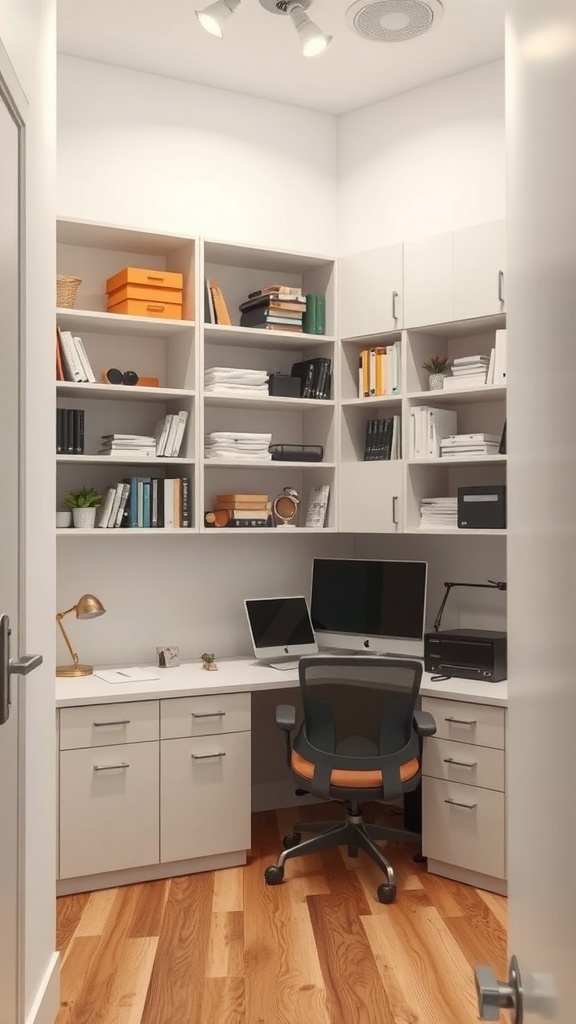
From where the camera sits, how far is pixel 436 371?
4.16 meters

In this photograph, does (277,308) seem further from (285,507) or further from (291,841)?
(291,841)

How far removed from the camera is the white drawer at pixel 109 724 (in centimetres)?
357

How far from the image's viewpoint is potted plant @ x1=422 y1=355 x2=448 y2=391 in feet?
Result: 13.5

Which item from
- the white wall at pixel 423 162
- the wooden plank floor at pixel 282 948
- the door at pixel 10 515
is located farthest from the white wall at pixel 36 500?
the white wall at pixel 423 162

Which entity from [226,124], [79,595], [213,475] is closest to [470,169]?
[226,124]

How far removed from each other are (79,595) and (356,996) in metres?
2.04

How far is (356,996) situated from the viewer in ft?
9.36

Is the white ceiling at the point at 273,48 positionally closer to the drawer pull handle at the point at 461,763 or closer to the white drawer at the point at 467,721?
the white drawer at the point at 467,721

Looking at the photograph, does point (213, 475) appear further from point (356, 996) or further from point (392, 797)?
point (356, 996)

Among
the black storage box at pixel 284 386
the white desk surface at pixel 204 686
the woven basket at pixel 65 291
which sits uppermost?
the woven basket at pixel 65 291

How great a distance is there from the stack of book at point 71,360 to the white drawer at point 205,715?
1.36 meters

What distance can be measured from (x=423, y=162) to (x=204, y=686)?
2.60 m

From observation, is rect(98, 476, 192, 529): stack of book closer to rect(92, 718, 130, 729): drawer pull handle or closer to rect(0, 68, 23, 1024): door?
rect(92, 718, 130, 729): drawer pull handle

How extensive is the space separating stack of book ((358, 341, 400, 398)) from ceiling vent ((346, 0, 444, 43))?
1.26 metres
